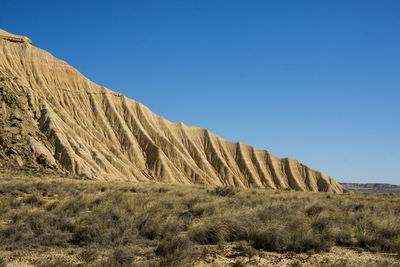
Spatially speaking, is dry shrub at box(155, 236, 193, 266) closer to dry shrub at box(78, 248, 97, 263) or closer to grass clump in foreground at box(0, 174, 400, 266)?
grass clump in foreground at box(0, 174, 400, 266)

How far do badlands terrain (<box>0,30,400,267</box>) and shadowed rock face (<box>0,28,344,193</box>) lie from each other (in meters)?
0.23

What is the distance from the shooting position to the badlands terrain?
292 inches

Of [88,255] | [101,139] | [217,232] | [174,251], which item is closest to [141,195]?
[217,232]

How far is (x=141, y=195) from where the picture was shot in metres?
16.8

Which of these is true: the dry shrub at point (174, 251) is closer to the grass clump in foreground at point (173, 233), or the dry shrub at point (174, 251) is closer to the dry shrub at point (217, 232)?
the grass clump in foreground at point (173, 233)

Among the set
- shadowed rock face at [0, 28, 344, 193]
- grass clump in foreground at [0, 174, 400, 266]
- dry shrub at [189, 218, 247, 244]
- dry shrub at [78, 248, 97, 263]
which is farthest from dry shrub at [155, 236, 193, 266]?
shadowed rock face at [0, 28, 344, 193]

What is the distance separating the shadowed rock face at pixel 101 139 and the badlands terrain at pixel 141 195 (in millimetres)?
232

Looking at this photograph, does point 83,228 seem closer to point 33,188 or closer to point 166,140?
point 33,188

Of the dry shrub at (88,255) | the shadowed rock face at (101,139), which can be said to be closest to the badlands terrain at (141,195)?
the dry shrub at (88,255)

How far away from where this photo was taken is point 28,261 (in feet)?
22.1

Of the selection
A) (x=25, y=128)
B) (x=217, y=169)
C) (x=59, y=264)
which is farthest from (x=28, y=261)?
(x=217, y=169)

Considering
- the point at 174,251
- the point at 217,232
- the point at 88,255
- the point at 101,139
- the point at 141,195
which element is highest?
the point at 101,139

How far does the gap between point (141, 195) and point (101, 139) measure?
39.4 m

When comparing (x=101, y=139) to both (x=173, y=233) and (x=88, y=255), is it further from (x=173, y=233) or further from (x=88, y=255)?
(x=88, y=255)
